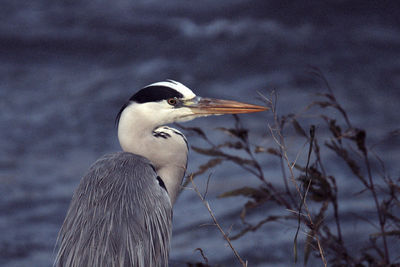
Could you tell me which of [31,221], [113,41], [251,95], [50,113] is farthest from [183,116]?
[113,41]

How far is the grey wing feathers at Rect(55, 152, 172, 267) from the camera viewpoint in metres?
2.51

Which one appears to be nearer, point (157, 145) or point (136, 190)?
point (136, 190)

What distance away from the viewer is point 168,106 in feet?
9.70

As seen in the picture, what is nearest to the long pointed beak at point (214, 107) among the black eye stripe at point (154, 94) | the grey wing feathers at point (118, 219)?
the black eye stripe at point (154, 94)

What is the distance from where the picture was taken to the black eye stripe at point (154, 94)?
292 centimetres

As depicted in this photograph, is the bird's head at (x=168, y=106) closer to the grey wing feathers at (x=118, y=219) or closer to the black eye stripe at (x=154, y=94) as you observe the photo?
the black eye stripe at (x=154, y=94)

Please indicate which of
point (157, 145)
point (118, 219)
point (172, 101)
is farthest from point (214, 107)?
point (118, 219)

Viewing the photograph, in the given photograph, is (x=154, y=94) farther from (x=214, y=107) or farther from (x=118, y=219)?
(x=118, y=219)

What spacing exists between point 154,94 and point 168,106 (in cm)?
9

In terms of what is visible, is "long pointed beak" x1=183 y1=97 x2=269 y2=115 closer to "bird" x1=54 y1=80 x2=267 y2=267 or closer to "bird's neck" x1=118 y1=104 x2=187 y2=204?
"bird" x1=54 y1=80 x2=267 y2=267

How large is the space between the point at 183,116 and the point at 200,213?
280 cm

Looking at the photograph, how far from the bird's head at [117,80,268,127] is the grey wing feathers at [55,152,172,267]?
7.9 inches

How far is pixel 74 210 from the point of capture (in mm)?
2672

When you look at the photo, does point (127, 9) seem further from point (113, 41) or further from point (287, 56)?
point (287, 56)
